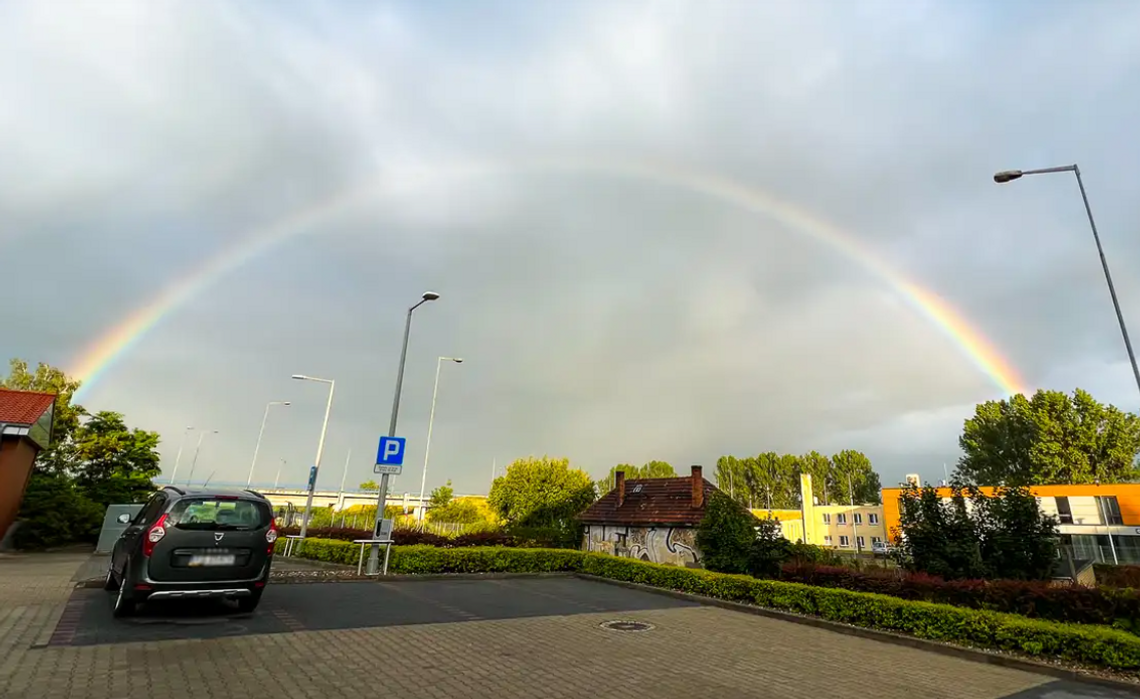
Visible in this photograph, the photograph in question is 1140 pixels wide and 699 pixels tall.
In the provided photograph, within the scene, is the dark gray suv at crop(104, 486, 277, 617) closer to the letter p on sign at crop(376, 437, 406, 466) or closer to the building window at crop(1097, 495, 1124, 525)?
the letter p on sign at crop(376, 437, 406, 466)

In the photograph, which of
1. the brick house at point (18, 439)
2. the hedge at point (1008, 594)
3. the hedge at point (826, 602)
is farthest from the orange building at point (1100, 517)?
the brick house at point (18, 439)

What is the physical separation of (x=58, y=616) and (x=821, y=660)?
41.6 ft

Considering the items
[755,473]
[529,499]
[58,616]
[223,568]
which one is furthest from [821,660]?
[755,473]

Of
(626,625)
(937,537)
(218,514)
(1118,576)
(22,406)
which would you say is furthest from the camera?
(22,406)

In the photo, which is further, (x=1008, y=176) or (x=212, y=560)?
(x=1008, y=176)

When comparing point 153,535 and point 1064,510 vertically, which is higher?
point 1064,510

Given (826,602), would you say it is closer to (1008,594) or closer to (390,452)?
(1008,594)

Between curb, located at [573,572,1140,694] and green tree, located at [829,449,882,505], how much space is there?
87946 millimetres

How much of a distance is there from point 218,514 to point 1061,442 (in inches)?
2917

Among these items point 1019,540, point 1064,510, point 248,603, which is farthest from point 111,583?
point 1064,510

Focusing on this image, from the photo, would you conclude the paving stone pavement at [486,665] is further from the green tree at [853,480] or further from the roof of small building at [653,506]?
the green tree at [853,480]

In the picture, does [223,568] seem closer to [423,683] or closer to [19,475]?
[423,683]

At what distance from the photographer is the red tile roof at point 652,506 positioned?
25953mm

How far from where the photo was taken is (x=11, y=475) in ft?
74.2
